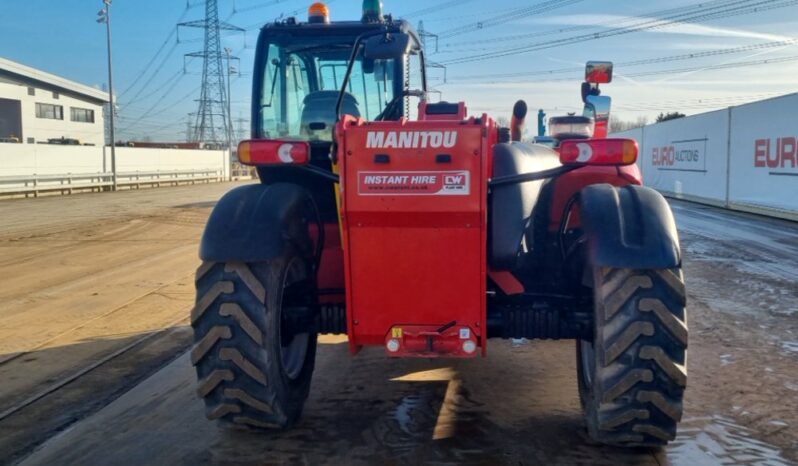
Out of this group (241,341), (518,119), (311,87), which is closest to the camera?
(241,341)

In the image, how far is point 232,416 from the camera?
418 cm

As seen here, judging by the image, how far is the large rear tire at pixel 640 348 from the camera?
12.3 ft

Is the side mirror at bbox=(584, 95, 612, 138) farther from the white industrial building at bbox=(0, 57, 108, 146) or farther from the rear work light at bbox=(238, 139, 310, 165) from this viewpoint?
the white industrial building at bbox=(0, 57, 108, 146)

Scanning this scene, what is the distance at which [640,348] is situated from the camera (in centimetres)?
375

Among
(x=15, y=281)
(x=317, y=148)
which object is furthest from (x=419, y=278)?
(x=15, y=281)

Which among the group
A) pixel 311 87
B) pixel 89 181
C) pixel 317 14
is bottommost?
pixel 89 181

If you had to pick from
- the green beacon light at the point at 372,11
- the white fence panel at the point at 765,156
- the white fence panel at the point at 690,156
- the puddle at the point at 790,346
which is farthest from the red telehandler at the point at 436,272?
→ the white fence panel at the point at 690,156

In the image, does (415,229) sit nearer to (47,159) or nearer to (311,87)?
(311,87)

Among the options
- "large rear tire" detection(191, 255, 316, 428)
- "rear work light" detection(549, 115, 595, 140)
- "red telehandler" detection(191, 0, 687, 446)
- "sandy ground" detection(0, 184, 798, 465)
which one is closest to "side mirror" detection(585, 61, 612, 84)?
"rear work light" detection(549, 115, 595, 140)

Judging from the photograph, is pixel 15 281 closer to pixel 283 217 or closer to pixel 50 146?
pixel 283 217

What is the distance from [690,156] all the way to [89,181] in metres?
26.8

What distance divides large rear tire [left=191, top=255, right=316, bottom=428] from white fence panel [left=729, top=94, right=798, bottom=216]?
1588cm

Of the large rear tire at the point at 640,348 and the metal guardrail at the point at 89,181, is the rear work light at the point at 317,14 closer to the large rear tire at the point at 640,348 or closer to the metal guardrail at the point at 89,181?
the large rear tire at the point at 640,348

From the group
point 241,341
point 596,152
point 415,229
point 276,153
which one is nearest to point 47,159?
point 276,153
